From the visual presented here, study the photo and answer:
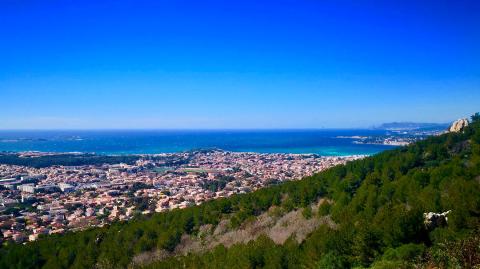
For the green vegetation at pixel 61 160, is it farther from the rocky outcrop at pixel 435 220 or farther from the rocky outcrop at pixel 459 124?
the rocky outcrop at pixel 435 220

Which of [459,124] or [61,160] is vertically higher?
[459,124]

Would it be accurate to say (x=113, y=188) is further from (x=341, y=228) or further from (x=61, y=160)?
(x=341, y=228)

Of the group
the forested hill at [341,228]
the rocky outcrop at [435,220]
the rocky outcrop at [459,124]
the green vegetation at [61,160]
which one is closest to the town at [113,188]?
the green vegetation at [61,160]

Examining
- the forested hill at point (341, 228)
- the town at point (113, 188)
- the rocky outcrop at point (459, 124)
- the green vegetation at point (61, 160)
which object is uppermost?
the rocky outcrop at point (459, 124)

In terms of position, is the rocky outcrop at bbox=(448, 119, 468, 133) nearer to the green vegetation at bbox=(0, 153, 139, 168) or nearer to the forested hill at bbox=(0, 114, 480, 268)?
the forested hill at bbox=(0, 114, 480, 268)

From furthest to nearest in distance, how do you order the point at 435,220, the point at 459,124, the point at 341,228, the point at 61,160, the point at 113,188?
the point at 61,160, the point at 113,188, the point at 459,124, the point at 341,228, the point at 435,220

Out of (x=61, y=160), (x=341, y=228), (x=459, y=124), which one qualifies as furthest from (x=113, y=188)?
(x=341, y=228)

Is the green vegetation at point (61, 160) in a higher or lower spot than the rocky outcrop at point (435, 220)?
lower
